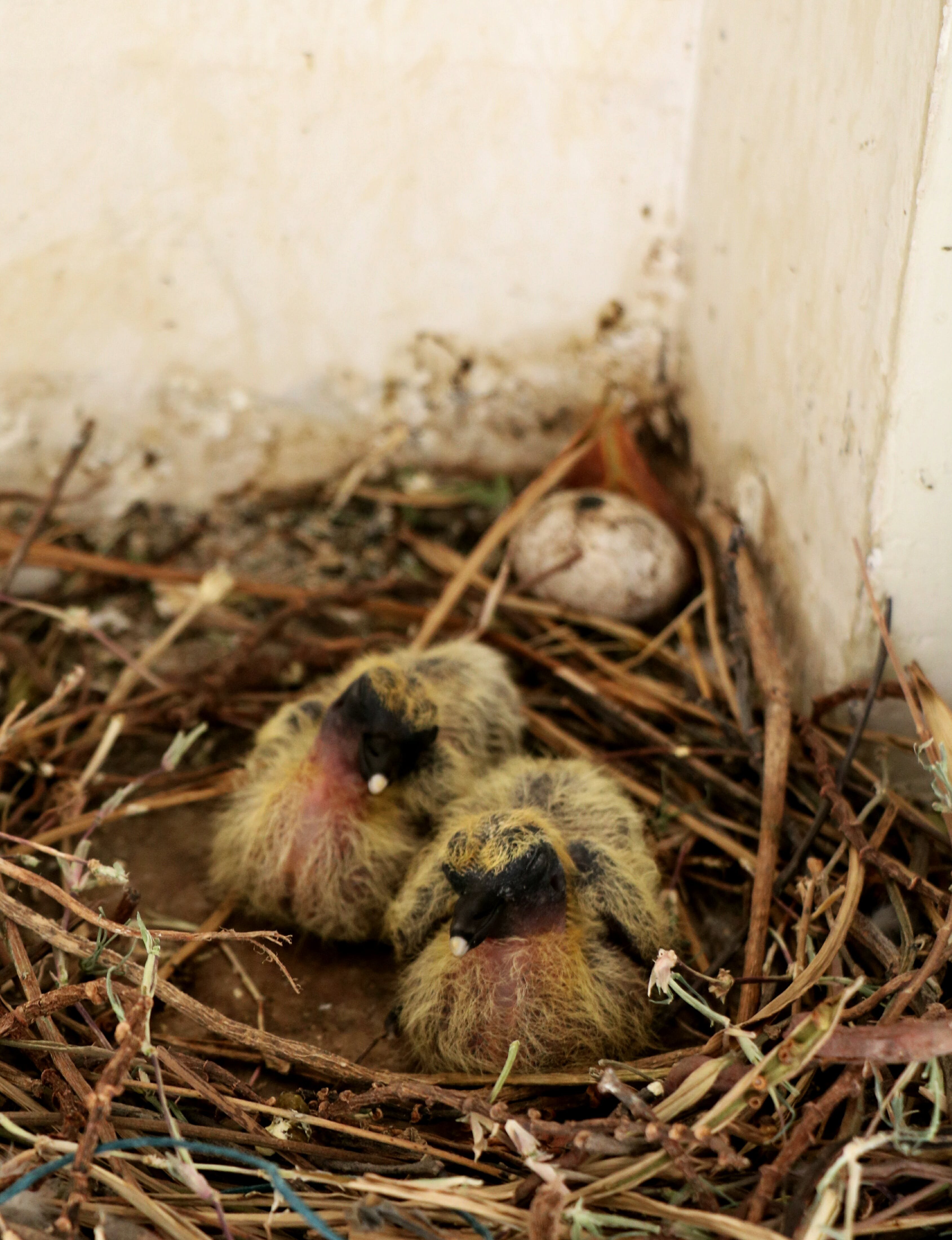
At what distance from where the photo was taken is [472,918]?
1.53 meters

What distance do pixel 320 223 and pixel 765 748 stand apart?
134cm

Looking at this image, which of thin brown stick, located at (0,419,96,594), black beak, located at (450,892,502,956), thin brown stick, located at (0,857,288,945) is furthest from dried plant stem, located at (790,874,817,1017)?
thin brown stick, located at (0,419,96,594)

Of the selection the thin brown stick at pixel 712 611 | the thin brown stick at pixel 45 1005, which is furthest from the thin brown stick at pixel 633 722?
the thin brown stick at pixel 45 1005

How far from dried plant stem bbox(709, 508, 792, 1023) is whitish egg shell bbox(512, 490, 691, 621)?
134 millimetres

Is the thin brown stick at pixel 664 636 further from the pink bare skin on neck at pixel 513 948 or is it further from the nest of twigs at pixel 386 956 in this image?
the pink bare skin on neck at pixel 513 948

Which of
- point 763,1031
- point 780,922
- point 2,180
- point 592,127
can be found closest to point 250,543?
point 2,180

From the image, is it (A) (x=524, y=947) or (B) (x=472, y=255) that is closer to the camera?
(A) (x=524, y=947)

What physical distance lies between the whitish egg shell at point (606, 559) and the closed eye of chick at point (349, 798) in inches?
17.8

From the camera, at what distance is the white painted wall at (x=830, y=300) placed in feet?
5.12

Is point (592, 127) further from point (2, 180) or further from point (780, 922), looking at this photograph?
point (780, 922)

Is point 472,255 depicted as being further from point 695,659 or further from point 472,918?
point 472,918

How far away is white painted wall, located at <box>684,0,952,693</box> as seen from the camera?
5.12 ft

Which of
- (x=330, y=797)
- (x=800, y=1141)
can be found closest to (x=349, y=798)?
(x=330, y=797)

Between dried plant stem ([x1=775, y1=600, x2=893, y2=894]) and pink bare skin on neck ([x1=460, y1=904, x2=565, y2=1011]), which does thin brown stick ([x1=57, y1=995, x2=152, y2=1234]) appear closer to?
pink bare skin on neck ([x1=460, y1=904, x2=565, y2=1011])
